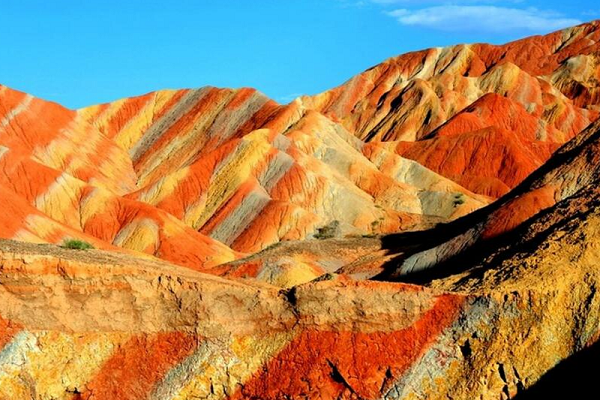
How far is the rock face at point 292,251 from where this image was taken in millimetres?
18938

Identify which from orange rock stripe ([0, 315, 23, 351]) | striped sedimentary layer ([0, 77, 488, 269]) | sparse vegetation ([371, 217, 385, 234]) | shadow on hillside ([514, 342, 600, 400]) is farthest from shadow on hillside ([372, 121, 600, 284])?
sparse vegetation ([371, 217, 385, 234])

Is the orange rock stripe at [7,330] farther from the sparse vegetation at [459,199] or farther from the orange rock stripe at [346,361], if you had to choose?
the sparse vegetation at [459,199]

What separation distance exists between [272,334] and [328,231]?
59.9 m

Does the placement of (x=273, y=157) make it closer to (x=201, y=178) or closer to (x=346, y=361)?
(x=201, y=178)

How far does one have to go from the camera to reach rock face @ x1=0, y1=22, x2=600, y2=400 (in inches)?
746

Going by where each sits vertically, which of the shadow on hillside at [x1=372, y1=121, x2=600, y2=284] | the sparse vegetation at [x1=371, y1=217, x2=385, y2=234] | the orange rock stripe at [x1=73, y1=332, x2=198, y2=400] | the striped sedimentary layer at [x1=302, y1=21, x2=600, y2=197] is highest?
the striped sedimentary layer at [x1=302, y1=21, x2=600, y2=197]

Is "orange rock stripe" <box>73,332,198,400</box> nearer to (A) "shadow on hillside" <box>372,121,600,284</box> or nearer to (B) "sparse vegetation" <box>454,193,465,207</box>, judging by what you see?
(A) "shadow on hillside" <box>372,121,600,284</box>

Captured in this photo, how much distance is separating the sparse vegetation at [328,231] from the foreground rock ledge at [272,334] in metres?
57.7

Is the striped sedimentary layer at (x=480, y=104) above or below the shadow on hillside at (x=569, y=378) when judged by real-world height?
above

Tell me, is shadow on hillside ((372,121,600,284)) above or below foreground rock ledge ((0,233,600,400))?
above

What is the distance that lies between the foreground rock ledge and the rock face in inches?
1.6

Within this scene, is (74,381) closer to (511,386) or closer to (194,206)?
(511,386)

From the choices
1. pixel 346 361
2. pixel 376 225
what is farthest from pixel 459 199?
pixel 346 361

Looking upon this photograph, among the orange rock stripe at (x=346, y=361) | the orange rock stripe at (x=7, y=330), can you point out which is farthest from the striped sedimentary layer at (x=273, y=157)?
the orange rock stripe at (x=346, y=361)
